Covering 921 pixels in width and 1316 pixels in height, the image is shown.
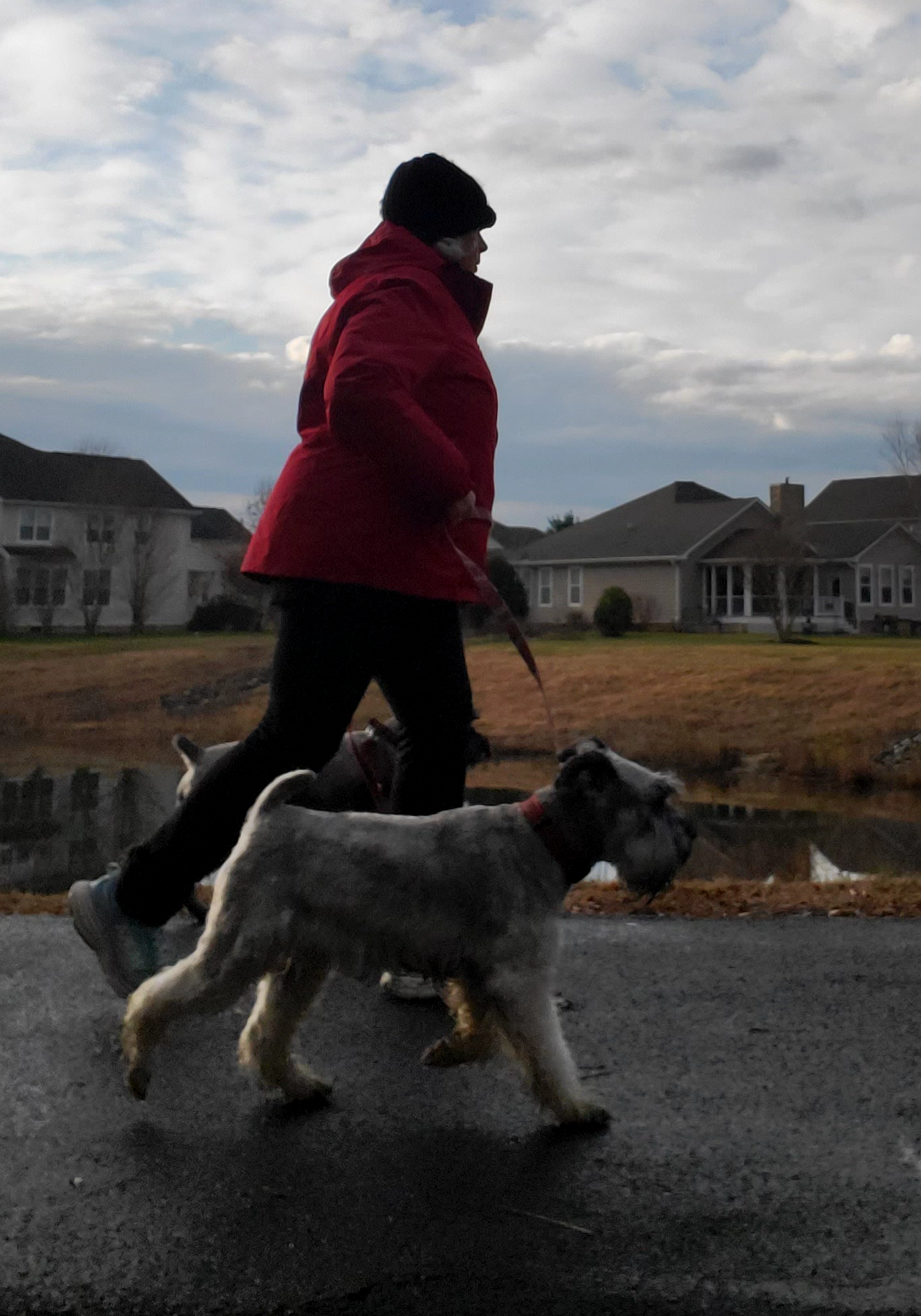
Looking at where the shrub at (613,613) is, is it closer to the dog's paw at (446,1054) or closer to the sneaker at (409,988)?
the sneaker at (409,988)

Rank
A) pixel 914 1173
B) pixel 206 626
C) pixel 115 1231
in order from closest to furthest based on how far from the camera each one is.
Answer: pixel 115 1231 < pixel 914 1173 < pixel 206 626

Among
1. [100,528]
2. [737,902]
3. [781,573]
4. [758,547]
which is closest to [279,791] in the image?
[737,902]

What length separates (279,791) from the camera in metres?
3.05

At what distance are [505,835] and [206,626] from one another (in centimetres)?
2791

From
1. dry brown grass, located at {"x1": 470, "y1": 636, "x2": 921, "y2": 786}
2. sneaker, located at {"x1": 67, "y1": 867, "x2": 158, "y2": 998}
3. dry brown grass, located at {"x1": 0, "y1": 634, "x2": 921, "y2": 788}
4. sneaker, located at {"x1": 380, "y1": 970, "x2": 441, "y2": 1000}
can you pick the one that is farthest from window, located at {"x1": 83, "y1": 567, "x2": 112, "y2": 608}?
sneaker, located at {"x1": 67, "y1": 867, "x2": 158, "y2": 998}

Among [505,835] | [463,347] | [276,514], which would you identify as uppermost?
[463,347]

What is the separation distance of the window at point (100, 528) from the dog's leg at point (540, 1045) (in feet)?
127

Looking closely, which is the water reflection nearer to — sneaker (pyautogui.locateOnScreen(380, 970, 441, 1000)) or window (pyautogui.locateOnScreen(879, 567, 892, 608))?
sneaker (pyautogui.locateOnScreen(380, 970, 441, 1000))

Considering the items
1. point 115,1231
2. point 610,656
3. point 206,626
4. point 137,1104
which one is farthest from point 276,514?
point 206,626

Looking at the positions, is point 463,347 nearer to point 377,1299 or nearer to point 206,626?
point 377,1299

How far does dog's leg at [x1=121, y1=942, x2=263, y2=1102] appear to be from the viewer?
299cm

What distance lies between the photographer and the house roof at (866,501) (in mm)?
48594

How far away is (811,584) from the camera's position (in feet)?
146

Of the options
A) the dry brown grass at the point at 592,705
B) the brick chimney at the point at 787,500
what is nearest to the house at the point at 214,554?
the dry brown grass at the point at 592,705
